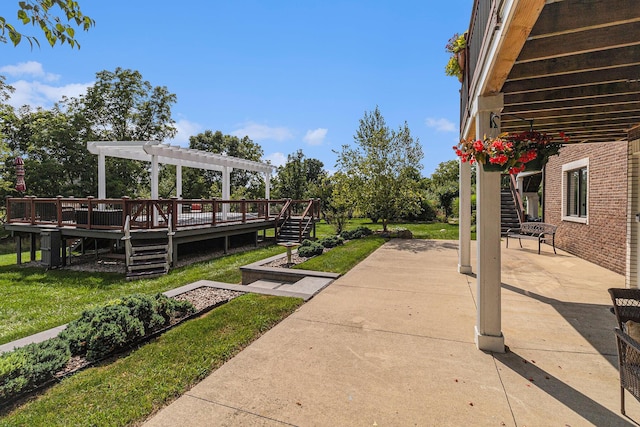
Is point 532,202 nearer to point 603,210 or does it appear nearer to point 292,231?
point 603,210

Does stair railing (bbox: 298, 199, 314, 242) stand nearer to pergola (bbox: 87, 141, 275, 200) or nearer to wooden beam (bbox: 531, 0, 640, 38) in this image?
pergola (bbox: 87, 141, 275, 200)

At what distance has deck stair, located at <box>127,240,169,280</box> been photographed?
7.82m

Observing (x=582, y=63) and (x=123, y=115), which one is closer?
(x=582, y=63)

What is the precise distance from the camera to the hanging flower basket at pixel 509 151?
9.14 feet

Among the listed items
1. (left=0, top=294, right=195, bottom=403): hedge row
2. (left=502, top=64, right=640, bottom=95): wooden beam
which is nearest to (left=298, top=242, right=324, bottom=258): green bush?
(left=0, top=294, right=195, bottom=403): hedge row

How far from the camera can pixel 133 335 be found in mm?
3375

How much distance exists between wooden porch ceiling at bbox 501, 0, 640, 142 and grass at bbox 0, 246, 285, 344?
650 cm

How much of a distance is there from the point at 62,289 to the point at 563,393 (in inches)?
362

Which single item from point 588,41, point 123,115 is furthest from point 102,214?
point 123,115

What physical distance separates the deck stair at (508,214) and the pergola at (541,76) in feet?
30.3

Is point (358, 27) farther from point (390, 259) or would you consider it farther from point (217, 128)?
point (217, 128)

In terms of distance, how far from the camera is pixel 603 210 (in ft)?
22.3

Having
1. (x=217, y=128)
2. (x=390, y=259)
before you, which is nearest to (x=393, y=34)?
(x=390, y=259)

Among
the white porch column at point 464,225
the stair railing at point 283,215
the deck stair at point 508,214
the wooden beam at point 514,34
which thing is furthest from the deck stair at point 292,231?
the wooden beam at point 514,34
